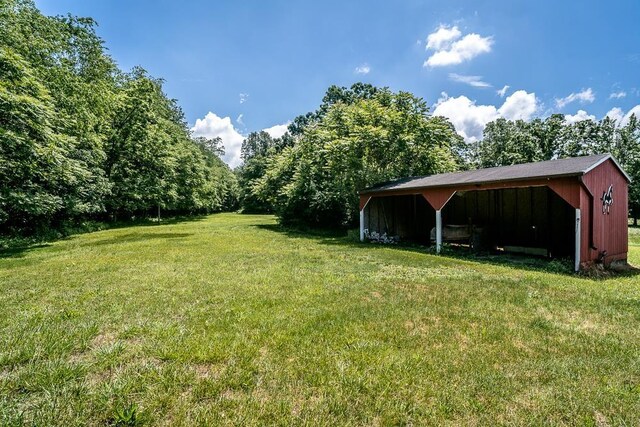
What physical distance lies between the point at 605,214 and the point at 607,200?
0.40 m

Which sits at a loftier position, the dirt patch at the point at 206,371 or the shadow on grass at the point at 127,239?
the shadow on grass at the point at 127,239

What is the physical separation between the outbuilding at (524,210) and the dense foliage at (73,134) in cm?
1253

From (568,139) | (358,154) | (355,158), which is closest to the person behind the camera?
(355,158)

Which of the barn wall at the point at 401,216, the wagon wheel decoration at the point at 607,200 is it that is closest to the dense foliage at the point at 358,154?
the barn wall at the point at 401,216

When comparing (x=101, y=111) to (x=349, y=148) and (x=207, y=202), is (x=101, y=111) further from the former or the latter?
(x=207, y=202)

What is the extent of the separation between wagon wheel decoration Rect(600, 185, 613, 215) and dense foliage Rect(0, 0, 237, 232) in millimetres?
16726

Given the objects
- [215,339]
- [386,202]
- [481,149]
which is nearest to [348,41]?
[386,202]

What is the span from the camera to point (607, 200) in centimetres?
885

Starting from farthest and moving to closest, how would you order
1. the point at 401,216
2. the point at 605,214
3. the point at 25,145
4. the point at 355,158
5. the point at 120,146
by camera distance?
1. the point at 120,146
2. the point at 355,158
3. the point at 401,216
4. the point at 25,145
5. the point at 605,214

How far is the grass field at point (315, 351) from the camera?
7.78ft

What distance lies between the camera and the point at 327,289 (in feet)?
19.0

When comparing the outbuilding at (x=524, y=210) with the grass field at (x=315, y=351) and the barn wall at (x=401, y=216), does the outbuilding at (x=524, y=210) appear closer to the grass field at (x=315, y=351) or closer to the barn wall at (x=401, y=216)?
the barn wall at (x=401, y=216)

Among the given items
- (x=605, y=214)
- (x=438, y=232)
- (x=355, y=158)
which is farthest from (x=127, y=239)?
(x=605, y=214)

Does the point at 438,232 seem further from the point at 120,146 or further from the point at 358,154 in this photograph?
the point at 120,146
